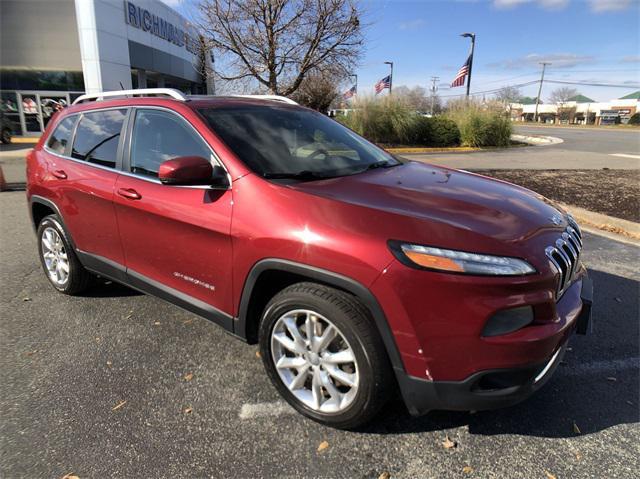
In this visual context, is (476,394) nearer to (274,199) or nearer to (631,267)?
(274,199)

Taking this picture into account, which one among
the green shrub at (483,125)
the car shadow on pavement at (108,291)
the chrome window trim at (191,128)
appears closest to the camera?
the chrome window trim at (191,128)

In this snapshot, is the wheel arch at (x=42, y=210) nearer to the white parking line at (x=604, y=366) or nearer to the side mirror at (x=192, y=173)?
the side mirror at (x=192, y=173)

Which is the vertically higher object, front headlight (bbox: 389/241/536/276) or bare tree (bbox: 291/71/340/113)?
bare tree (bbox: 291/71/340/113)

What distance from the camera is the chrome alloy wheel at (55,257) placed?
408 cm

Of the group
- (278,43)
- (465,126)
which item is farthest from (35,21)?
(465,126)

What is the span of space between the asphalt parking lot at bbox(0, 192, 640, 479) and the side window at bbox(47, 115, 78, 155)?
156 cm

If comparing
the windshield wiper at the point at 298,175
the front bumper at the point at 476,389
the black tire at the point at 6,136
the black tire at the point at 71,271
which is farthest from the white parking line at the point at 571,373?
the black tire at the point at 6,136

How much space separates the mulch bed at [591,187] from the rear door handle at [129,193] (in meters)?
6.94

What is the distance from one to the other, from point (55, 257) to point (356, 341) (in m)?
3.35

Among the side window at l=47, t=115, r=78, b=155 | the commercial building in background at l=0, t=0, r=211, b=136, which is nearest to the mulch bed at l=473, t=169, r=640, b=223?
the side window at l=47, t=115, r=78, b=155

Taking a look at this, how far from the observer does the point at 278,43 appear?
42.5 feet

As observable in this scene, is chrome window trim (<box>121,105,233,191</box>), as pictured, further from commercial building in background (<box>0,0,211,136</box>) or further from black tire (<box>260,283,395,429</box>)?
commercial building in background (<box>0,0,211,136</box>)

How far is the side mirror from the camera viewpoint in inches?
98.3

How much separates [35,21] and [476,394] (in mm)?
27226
